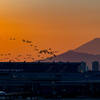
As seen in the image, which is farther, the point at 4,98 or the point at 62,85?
the point at 62,85

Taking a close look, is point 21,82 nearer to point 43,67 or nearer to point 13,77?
point 13,77

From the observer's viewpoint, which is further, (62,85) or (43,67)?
(43,67)

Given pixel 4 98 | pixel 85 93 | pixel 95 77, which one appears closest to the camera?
pixel 4 98

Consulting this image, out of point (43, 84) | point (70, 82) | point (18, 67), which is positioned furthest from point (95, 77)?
point (18, 67)

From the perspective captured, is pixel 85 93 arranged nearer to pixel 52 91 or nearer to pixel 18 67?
pixel 52 91

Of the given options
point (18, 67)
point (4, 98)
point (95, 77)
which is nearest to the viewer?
point (4, 98)

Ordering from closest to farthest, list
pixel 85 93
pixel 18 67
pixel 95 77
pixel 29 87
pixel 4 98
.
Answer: pixel 4 98
pixel 85 93
pixel 29 87
pixel 95 77
pixel 18 67

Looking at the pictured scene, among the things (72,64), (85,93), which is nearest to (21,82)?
(85,93)

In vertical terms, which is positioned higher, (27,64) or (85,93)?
(27,64)

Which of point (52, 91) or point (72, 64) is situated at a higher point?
point (72, 64)
